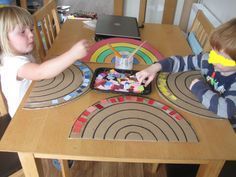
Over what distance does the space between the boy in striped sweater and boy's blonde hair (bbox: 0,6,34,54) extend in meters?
0.51

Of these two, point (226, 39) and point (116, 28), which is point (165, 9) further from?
point (226, 39)

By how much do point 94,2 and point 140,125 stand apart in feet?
6.24

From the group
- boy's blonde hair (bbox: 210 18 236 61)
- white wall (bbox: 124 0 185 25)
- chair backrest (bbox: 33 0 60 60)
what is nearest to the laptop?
chair backrest (bbox: 33 0 60 60)

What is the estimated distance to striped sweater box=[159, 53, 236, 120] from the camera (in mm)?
828

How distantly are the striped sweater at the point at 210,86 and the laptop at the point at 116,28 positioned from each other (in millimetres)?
342

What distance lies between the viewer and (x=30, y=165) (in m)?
0.73

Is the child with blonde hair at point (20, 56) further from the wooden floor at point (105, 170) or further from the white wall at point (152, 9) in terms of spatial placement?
the white wall at point (152, 9)

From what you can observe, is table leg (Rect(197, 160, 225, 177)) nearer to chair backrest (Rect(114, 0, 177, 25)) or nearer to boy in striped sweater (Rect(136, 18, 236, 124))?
boy in striped sweater (Rect(136, 18, 236, 124))

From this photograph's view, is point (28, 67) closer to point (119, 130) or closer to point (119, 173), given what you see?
point (119, 130)

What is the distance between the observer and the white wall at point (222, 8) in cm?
158

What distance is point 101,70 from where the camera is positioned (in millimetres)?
1026

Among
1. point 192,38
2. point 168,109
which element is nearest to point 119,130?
point 168,109

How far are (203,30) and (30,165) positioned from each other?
119cm

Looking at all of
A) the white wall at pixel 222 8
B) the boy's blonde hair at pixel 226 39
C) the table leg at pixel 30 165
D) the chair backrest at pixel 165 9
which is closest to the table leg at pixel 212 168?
the boy's blonde hair at pixel 226 39
